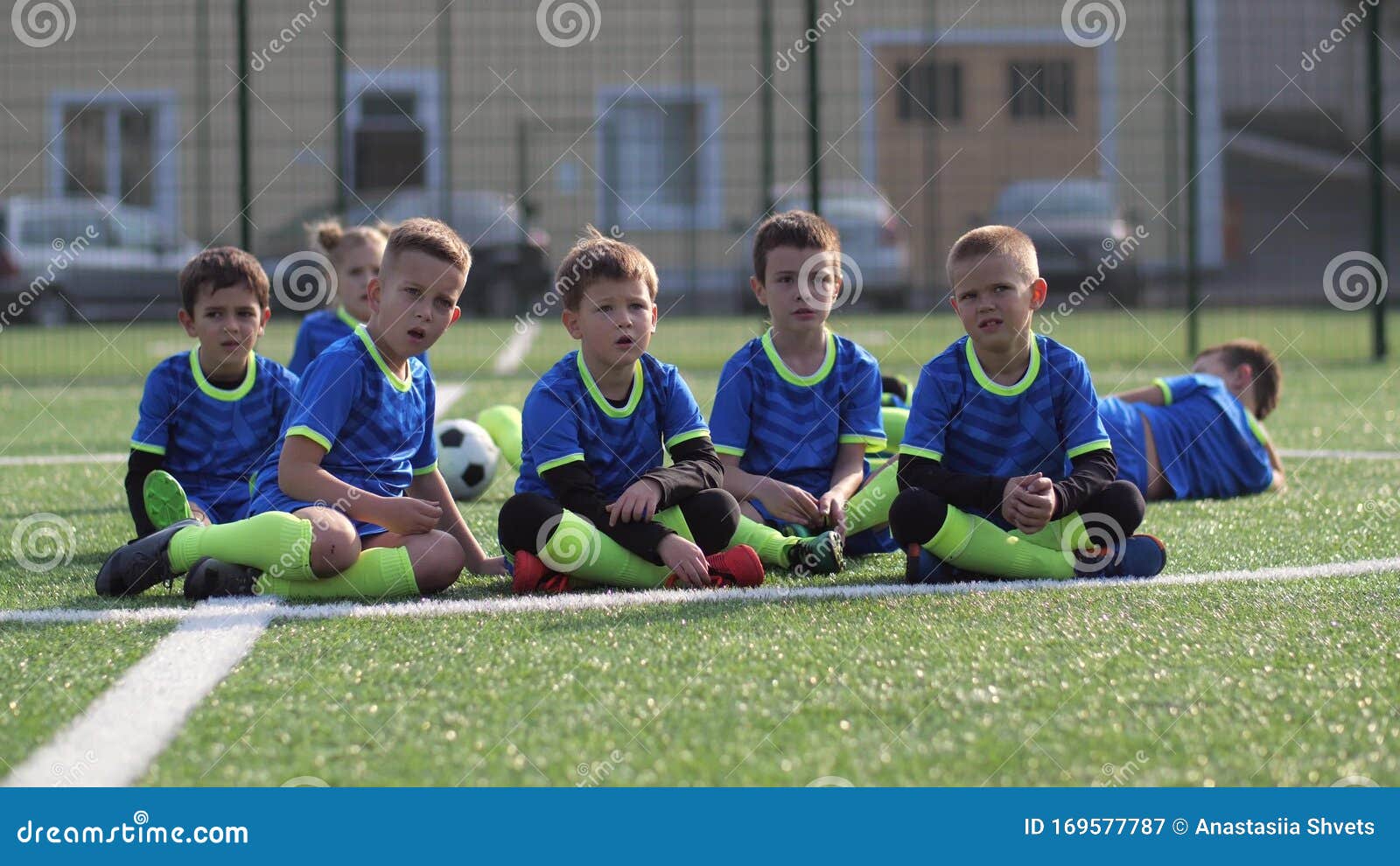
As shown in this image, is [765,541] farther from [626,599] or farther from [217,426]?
[217,426]

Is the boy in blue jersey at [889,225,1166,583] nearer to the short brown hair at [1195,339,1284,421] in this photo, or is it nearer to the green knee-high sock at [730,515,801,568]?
the green knee-high sock at [730,515,801,568]

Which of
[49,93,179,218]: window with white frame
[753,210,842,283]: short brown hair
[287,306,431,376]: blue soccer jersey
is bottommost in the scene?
[287,306,431,376]: blue soccer jersey

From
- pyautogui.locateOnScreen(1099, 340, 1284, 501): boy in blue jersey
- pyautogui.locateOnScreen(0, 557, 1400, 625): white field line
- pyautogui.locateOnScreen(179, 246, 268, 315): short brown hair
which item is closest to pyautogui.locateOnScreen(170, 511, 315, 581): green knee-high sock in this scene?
pyautogui.locateOnScreen(0, 557, 1400, 625): white field line

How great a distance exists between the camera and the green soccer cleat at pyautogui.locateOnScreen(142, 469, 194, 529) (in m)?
4.01

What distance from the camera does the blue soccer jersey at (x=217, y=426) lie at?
173 inches

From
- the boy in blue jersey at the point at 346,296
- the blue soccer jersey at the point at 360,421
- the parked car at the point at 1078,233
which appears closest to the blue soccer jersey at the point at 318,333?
the boy in blue jersey at the point at 346,296

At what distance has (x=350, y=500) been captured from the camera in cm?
352

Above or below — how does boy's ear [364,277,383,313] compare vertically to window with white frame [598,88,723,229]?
below

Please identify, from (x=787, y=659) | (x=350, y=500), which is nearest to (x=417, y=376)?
(x=350, y=500)

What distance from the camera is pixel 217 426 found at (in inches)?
175

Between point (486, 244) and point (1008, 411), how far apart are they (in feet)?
40.3

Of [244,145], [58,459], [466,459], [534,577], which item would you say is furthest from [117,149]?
[534,577]

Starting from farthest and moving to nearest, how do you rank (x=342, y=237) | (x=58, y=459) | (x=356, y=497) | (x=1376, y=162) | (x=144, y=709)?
(x=1376, y=162)
(x=58, y=459)
(x=342, y=237)
(x=356, y=497)
(x=144, y=709)

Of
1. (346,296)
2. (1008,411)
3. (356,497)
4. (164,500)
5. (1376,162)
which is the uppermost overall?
(1376,162)
